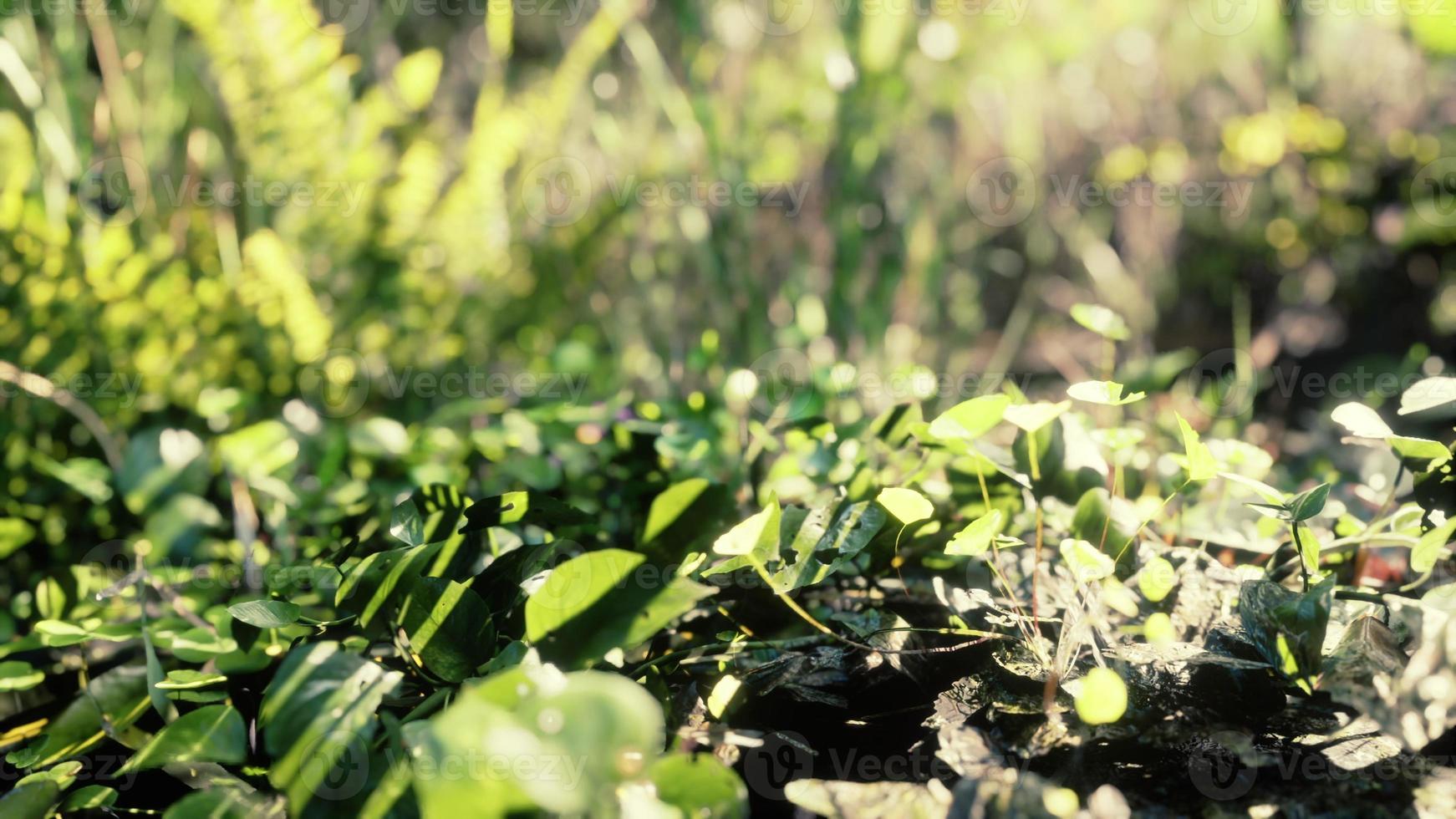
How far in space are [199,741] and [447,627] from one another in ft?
0.41

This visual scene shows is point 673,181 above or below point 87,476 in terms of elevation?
above

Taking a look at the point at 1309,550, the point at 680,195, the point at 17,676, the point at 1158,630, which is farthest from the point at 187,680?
the point at 680,195

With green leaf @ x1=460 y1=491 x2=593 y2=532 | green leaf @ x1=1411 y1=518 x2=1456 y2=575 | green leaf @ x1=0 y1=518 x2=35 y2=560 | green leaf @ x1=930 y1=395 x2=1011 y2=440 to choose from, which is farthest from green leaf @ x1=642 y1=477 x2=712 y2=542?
green leaf @ x1=0 y1=518 x2=35 y2=560

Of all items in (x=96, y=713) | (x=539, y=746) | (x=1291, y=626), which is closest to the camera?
(x=539, y=746)

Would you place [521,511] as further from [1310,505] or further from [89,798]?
[1310,505]

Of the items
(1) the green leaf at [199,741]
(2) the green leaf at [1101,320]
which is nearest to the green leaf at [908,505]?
(2) the green leaf at [1101,320]

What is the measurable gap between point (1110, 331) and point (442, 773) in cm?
50

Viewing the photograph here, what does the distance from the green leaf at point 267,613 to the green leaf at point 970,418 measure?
0.35 metres

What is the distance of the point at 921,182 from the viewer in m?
2.04

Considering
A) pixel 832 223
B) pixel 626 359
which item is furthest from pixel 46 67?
pixel 832 223

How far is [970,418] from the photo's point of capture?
47 centimetres

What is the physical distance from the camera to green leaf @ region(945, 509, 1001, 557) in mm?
407

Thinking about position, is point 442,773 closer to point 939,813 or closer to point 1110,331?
point 939,813

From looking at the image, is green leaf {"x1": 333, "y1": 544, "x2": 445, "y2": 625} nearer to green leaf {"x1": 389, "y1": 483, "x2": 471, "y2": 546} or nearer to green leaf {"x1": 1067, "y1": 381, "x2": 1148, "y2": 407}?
green leaf {"x1": 389, "y1": 483, "x2": 471, "y2": 546}
